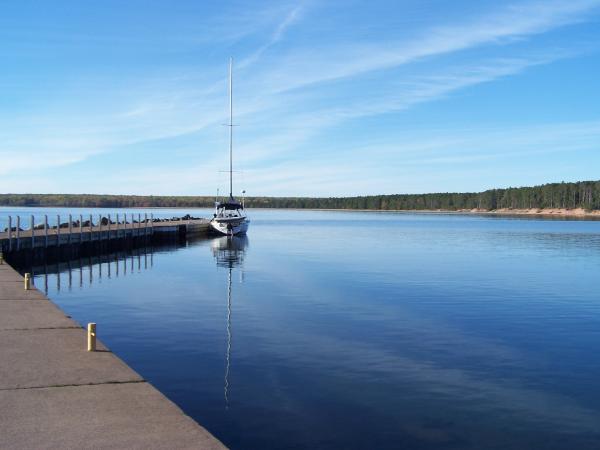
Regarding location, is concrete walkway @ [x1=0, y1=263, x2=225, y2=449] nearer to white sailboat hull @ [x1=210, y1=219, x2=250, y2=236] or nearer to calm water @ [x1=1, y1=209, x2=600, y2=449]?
calm water @ [x1=1, y1=209, x2=600, y2=449]

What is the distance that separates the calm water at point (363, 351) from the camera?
1285 centimetres

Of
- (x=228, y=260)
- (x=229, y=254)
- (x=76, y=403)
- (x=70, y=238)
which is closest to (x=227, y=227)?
(x=229, y=254)

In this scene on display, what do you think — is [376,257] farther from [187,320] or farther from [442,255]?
[187,320]

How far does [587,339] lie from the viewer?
21.4 meters

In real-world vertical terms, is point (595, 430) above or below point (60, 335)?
below

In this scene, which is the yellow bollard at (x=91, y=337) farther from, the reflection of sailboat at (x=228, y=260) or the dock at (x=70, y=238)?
the dock at (x=70, y=238)

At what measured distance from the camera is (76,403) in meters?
10.3

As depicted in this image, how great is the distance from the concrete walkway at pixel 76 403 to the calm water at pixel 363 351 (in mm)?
2114

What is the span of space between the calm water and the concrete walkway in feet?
6.94

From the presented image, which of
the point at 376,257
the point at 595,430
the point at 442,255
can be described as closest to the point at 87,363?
the point at 595,430

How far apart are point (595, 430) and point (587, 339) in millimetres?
9349

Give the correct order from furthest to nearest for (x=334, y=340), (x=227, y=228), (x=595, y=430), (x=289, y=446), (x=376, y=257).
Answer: (x=227, y=228) < (x=376, y=257) < (x=334, y=340) < (x=595, y=430) < (x=289, y=446)

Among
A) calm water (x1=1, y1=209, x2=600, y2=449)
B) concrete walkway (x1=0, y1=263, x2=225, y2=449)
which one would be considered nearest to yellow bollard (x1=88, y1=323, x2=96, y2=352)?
concrete walkway (x1=0, y1=263, x2=225, y2=449)

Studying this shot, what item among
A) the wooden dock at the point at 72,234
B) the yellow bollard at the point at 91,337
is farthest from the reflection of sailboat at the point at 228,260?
the wooden dock at the point at 72,234
